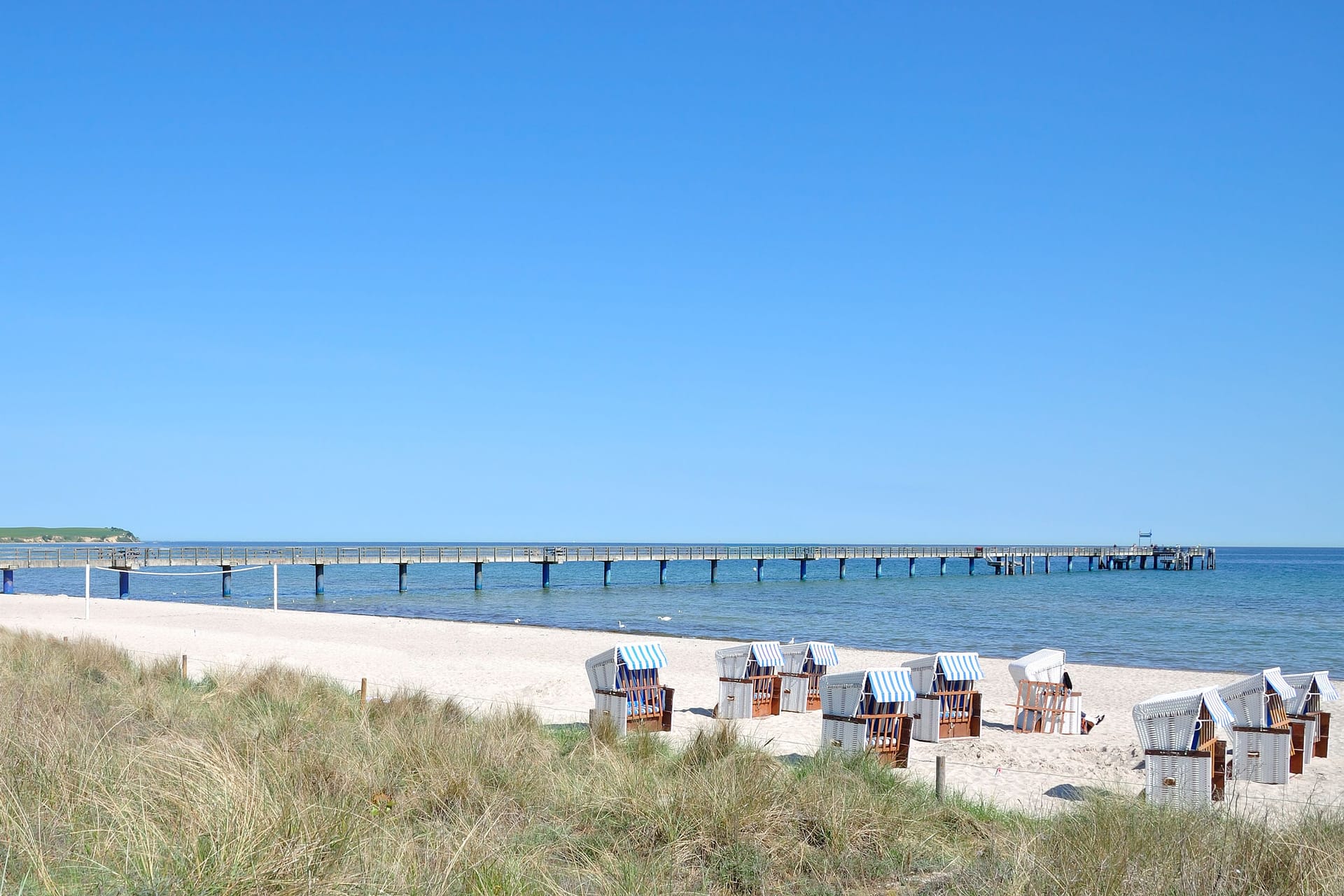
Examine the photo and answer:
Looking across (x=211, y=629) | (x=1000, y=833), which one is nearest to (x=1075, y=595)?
(x=211, y=629)

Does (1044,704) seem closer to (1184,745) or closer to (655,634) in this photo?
(1184,745)

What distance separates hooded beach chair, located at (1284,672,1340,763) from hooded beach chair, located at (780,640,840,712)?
18.7 feet

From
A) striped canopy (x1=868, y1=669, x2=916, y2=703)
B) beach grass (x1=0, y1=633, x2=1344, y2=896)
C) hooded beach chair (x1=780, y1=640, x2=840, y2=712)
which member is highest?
beach grass (x1=0, y1=633, x2=1344, y2=896)

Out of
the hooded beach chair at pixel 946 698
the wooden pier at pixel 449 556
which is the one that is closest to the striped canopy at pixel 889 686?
the hooded beach chair at pixel 946 698

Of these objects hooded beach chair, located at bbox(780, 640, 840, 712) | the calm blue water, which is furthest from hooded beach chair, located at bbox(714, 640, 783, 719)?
the calm blue water

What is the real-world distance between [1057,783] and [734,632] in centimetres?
2347

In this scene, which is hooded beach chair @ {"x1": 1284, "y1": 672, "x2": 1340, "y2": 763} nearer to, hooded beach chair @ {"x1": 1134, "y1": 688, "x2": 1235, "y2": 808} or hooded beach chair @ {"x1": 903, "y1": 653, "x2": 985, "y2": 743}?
hooded beach chair @ {"x1": 1134, "y1": 688, "x2": 1235, "y2": 808}

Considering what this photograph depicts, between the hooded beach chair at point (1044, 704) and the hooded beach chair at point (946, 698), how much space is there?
96cm

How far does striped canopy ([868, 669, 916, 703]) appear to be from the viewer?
10977 mm

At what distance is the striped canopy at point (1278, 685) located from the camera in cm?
1179

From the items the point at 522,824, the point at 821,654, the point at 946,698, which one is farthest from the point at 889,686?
the point at 522,824

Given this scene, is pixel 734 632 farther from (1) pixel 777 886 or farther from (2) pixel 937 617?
(1) pixel 777 886

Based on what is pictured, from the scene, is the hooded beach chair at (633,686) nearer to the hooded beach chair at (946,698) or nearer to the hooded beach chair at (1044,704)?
the hooded beach chair at (946,698)

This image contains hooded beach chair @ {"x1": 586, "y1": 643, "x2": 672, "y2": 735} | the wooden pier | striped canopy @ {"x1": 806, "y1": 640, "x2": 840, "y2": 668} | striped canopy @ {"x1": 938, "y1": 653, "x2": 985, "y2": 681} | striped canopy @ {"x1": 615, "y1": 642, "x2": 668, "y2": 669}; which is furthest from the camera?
the wooden pier
